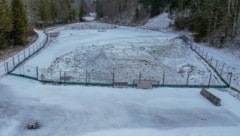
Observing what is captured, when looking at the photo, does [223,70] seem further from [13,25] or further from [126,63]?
[13,25]

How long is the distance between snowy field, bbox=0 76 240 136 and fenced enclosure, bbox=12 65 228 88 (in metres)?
0.94

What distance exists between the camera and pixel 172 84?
2158 cm

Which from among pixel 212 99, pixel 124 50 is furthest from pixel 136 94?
pixel 124 50

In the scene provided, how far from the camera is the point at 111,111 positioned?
54.4 ft

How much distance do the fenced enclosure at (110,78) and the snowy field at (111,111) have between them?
0.94 m

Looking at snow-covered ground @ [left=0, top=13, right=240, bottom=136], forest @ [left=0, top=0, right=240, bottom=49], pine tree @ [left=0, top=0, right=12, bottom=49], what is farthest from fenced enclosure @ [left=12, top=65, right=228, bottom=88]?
forest @ [left=0, top=0, right=240, bottom=49]

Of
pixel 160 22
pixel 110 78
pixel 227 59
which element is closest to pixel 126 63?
pixel 110 78

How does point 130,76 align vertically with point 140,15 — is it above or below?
below

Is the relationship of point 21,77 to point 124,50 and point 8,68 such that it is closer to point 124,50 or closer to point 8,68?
point 8,68

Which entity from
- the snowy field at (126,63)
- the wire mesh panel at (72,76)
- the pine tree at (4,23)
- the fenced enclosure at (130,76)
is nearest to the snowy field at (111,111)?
the fenced enclosure at (130,76)

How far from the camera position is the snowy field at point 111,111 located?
1432cm

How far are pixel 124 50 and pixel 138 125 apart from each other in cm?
1983

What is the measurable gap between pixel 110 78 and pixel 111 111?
6.73 meters

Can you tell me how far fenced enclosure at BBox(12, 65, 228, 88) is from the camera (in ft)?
70.3
